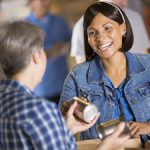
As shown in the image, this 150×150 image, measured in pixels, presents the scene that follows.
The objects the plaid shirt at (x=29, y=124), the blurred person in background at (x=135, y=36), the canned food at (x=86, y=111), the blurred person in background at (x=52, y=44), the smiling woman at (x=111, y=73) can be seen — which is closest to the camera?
the plaid shirt at (x=29, y=124)

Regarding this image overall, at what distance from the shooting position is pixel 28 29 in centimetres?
83

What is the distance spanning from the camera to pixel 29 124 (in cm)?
76

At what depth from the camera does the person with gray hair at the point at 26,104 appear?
0.77 meters

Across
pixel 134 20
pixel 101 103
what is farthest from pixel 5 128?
pixel 134 20

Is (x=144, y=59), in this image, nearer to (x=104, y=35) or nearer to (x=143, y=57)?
(x=143, y=57)

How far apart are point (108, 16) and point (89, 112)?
0.37 meters

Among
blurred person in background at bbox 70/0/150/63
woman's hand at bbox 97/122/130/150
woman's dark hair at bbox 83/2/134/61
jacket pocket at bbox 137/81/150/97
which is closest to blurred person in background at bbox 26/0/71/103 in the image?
blurred person in background at bbox 70/0/150/63

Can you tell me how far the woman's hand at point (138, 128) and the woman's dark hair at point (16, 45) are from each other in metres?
0.47

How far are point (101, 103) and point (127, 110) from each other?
9 cm

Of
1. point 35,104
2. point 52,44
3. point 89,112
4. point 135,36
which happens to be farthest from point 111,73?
point 52,44

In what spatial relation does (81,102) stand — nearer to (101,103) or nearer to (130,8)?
(101,103)

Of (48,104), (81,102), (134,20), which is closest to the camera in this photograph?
(48,104)

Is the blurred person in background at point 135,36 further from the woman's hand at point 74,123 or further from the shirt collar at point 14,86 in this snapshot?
the shirt collar at point 14,86

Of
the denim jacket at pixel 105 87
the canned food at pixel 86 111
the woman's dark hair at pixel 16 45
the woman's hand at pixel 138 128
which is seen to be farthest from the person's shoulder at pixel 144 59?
the woman's dark hair at pixel 16 45
